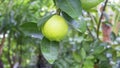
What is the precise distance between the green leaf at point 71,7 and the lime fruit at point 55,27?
0.08 feet

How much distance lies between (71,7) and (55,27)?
72 millimetres

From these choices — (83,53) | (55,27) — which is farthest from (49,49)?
(83,53)

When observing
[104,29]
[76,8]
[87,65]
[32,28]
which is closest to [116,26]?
[104,29]

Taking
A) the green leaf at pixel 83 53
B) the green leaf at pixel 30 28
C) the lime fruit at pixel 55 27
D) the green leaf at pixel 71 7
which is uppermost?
the green leaf at pixel 71 7

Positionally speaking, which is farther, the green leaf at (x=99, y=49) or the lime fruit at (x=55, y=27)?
the green leaf at (x=99, y=49)

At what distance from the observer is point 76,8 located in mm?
653

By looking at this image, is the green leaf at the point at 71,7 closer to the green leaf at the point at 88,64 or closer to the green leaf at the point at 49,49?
the green leaf at the point at 49,49

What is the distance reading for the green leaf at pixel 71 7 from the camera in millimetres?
645

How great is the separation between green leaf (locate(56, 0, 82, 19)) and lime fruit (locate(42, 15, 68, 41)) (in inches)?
1.0

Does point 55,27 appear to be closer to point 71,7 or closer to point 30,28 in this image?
point 71,7

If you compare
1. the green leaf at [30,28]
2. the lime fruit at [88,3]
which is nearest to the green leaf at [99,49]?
the green leaf at [30,28]

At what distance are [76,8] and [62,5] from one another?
32mm

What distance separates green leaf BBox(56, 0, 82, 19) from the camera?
65 centimetres

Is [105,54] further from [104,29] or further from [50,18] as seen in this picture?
[50,18]
